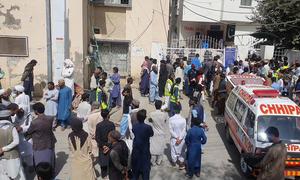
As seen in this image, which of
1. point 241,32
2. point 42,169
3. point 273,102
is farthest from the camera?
point 241,32

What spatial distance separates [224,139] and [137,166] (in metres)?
4.62

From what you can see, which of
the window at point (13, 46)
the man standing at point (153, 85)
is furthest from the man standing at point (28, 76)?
the man standing at point (153, 85)

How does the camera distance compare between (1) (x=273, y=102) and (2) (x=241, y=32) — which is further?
(2) (x=241, y=32)

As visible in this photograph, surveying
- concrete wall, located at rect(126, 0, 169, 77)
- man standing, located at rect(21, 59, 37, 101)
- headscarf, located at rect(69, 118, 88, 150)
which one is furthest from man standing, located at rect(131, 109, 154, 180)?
concrete wall, located at rect(126, 0, 169, 77)

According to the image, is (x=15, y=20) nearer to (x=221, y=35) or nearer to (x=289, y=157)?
(x=289, y=157)

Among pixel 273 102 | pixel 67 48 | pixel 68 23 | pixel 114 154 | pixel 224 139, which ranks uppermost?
pixel 68 23

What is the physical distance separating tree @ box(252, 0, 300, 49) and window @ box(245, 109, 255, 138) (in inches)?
435

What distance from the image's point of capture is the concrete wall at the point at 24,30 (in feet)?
45.9

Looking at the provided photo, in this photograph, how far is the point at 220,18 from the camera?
26.8 metres

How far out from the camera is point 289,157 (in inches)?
295

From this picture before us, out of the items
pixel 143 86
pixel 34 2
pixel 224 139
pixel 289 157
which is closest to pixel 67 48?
pixel 34 2

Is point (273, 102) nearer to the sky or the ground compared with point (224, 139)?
nearer to the sky

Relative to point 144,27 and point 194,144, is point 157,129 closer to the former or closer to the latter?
point 194,144

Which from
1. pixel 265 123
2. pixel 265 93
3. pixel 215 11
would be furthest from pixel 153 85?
pixel 215 11
